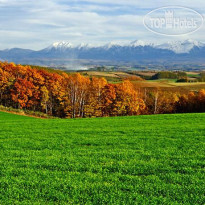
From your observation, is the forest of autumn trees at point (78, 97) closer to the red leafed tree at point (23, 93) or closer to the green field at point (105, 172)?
the red leafed tree at point (23, 93)

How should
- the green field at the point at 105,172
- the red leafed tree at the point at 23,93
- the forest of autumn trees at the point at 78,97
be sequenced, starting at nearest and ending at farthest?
the green field at the point at 105,172 → the forest of autumn trees at the point at 78,97 → the red leafed tree at the point at 23,93

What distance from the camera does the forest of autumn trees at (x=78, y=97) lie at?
7775 centimetres

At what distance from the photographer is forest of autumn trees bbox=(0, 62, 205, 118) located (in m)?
77.8

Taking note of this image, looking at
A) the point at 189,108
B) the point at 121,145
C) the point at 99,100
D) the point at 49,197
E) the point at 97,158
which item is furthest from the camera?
the point at 189,108

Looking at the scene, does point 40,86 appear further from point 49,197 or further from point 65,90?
point 49,197

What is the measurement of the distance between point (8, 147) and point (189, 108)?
7934 centimetres

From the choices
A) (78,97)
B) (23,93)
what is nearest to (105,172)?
(78,97)

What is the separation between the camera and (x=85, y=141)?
1731 cm

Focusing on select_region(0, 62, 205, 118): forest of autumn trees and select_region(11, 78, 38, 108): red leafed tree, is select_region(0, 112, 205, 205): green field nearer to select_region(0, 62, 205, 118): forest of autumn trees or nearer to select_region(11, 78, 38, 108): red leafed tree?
select_region(0, 62, 205, 118): forest of autumn trees

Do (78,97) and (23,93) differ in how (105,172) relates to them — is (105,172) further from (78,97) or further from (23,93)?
(23,93)

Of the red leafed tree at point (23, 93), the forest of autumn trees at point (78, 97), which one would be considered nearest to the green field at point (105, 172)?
the forest of autumn trees at point (78, 97)

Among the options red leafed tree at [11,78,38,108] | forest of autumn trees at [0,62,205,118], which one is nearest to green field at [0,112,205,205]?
forest of autumn trees at [0,62,205,118]

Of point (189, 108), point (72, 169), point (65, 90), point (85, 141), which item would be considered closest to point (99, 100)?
point (65, 90)

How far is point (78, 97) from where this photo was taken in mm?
79500
